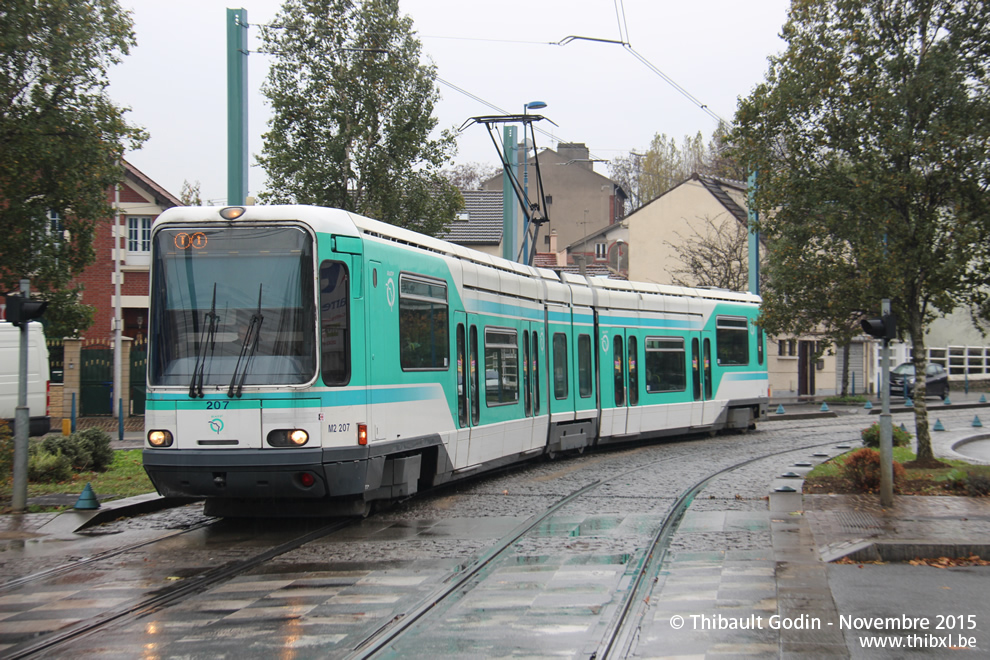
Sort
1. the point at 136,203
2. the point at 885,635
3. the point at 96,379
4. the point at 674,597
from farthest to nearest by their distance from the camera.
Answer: the point at 136,203, the point at 96,379, the point at 674,597, the point at 885,635

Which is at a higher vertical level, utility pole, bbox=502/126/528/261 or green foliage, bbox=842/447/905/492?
utility pole, bbox=502/126/528/261

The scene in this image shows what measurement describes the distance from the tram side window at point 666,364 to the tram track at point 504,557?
8742mm

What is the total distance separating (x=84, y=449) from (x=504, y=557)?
9136mm

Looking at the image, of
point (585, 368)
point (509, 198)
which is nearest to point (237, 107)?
point (585, 368)

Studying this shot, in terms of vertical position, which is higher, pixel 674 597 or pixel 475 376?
pixel 475 376

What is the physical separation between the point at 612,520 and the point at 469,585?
3515mm

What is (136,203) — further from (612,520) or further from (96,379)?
(612,520)

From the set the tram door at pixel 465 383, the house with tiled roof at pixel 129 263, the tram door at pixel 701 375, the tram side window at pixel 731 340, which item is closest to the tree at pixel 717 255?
the tram side window at pixel 731 340

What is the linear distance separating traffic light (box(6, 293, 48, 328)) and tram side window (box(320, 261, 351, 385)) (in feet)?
12.4

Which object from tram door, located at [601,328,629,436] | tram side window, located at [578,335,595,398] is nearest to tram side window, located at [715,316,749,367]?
tram door, located at [601,328,629,436]

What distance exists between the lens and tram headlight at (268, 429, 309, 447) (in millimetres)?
9734

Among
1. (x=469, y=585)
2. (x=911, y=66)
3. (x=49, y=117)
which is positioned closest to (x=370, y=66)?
(x=49, y=117)

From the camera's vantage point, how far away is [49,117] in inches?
539

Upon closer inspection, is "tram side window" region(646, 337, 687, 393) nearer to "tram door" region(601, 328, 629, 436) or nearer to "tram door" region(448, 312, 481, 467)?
"tram door" region(601, 328, 629, 436)
